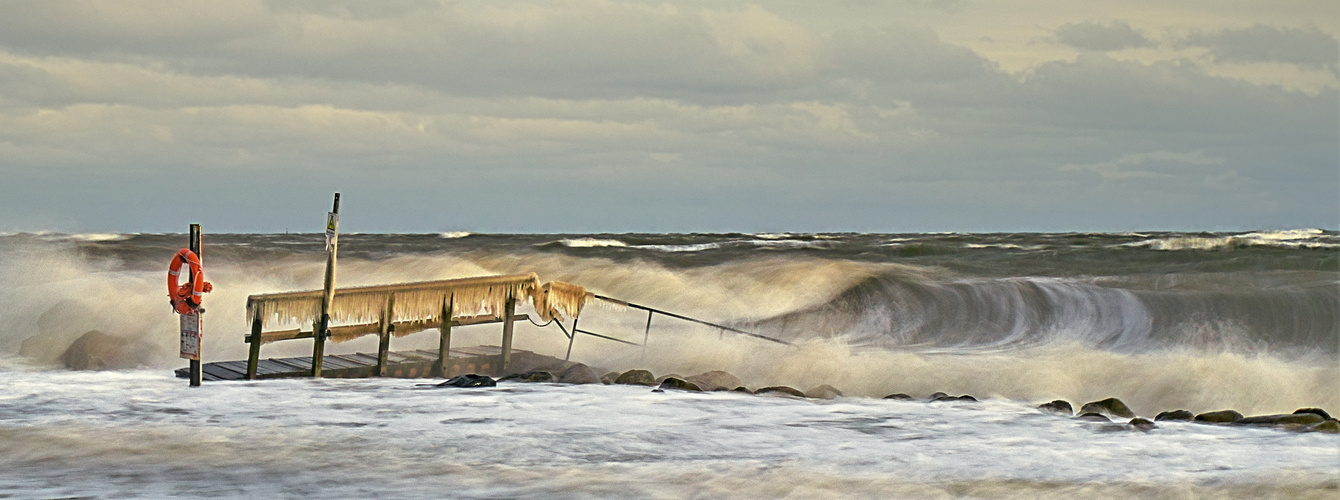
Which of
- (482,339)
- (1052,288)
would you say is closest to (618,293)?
(482,339)

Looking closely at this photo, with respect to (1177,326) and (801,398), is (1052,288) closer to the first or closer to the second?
(1177,326)

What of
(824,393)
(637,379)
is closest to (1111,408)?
(824,393)

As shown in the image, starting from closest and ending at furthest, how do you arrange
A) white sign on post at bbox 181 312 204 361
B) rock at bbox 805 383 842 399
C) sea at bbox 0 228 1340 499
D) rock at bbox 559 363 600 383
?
sea at bbox 0 228 1340 499
white sign on post at bbox 181 312 204 361
rock at bbox 805 383 842 399
rock at bbox 559 363 600 383

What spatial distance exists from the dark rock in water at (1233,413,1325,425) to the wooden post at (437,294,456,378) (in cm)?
844

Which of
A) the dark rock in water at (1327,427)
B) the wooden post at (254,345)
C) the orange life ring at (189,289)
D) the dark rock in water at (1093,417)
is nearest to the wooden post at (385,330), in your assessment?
the wooden post at (254,345)

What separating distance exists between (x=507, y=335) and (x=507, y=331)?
6cm

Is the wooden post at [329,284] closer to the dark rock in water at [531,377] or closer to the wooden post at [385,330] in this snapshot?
the wooden post at [385,330]

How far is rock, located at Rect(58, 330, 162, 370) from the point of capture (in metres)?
14.9

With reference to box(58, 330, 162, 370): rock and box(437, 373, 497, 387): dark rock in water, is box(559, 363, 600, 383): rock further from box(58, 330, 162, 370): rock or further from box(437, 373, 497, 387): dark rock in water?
box(58, 330, 162, 370): rock

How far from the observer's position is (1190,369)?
14.9 meters

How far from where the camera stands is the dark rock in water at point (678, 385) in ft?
40.1

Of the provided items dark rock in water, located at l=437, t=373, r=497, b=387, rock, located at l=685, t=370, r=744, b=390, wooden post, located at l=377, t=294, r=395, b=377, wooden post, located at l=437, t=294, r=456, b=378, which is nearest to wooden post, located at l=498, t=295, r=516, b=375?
wooden post, located at l=437, t=294, r=456, b=378

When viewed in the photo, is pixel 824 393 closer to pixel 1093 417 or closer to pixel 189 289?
pixel 1093 417

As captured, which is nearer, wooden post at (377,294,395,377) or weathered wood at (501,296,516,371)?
wooden post at (377,294,395,377)
